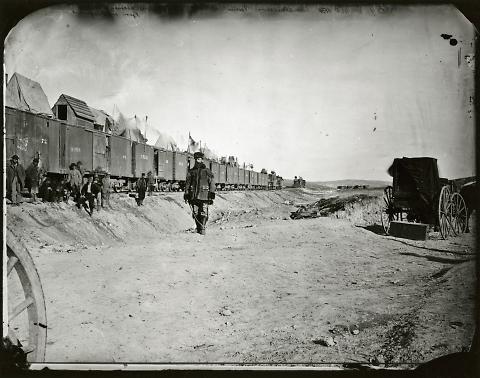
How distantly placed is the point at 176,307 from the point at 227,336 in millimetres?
409

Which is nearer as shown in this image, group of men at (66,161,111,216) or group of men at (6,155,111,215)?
group of men at (6,155,111,215)

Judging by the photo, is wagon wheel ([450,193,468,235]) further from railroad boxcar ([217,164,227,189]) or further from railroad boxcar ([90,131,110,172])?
railroad boxcar ([90,131,110,172])

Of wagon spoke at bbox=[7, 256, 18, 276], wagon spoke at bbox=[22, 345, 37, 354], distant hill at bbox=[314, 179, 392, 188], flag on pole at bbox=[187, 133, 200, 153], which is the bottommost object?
wagon spoke at bbox=[22, 345, 37, 354]

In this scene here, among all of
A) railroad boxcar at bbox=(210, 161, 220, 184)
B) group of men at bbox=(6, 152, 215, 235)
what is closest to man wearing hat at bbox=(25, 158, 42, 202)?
group of men at bbox=(6, 152, 215, 235)

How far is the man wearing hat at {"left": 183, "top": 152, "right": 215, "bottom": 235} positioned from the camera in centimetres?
279

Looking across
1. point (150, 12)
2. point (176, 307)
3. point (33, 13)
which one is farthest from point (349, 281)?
point (33, 13)

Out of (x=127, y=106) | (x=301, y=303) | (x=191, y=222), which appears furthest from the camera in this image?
(x=191, y=222)

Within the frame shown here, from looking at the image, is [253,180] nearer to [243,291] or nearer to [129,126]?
[243,291]

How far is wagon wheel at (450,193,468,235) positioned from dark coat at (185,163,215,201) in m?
1.86

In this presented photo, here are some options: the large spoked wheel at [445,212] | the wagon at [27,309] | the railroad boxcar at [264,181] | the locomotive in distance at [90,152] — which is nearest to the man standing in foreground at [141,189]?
the locomotive in distance at [90,152]

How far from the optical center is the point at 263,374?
2.21 m

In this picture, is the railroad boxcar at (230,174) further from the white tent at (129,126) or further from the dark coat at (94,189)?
the dark coat at (94,189)

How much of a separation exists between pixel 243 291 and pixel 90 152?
232 centimetres

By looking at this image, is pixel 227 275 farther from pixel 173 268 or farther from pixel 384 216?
pixel 384 216
